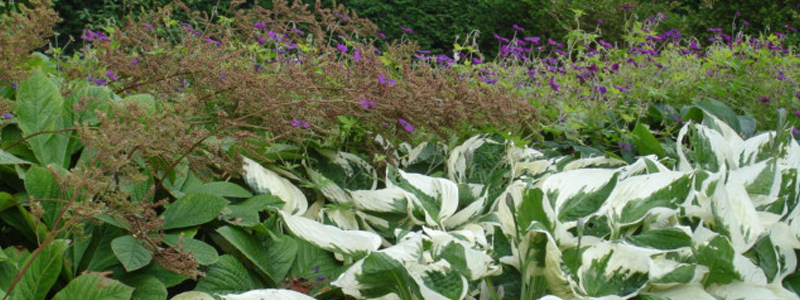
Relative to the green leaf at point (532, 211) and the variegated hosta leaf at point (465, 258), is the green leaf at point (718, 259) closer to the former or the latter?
the green leaf at point (532, 211)

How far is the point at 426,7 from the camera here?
9.88m

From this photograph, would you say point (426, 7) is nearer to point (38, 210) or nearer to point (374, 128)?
point (374, 128)

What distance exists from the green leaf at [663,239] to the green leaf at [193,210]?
0.81m

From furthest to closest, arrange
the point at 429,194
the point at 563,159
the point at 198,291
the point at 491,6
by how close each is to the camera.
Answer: the point at 491,6 < the point at 563,159 < the point at 429,194 < the point at 198,291

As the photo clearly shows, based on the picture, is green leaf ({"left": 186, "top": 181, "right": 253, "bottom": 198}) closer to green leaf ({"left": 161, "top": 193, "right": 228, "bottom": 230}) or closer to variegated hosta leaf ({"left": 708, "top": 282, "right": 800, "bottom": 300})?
green leaf ({"left": 161, "top": 193, "right": 228, "bottom": 230})

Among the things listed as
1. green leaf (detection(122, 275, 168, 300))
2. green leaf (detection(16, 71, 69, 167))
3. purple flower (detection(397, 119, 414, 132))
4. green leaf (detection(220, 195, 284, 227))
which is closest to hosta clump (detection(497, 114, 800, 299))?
purple flower (detection(397, 119, 414, 132))

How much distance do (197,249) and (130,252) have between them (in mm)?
126

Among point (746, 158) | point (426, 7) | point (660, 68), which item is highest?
point (746, 158)

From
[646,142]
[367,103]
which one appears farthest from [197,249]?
[646,142]

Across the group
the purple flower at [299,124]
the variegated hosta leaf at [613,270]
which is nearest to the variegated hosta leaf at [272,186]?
the purple flower at [299,124]

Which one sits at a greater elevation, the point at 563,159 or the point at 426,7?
the point at 563,159

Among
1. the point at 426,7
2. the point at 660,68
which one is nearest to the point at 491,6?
the point at 426,7

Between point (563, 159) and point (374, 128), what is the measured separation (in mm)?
606

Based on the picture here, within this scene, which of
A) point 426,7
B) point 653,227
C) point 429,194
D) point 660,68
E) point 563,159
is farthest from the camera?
point 426,7
